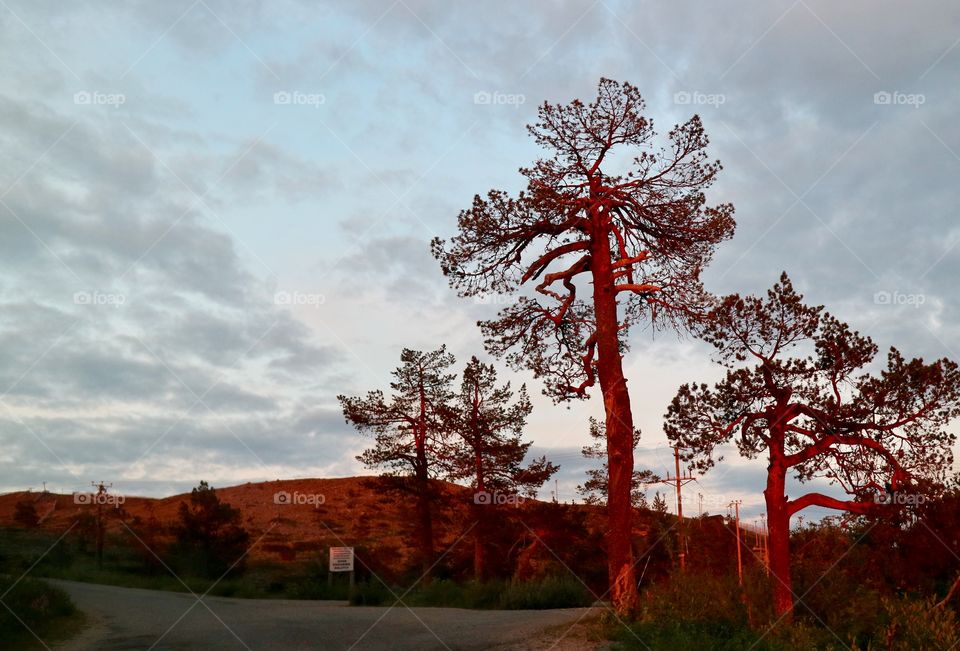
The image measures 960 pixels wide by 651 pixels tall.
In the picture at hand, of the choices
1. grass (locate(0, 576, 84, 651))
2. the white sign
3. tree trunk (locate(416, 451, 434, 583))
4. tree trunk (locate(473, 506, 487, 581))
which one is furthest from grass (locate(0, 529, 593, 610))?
grass (locate(0, 576, 84, 651))

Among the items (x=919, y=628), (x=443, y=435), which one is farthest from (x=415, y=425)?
(x=919, y=628)

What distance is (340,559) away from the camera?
102 ft

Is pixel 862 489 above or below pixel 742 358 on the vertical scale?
below

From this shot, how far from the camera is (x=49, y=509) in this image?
79250 mm

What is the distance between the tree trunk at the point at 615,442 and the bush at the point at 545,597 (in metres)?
8.73

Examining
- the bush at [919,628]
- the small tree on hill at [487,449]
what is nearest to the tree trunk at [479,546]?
the small tree on hill at [487,449]

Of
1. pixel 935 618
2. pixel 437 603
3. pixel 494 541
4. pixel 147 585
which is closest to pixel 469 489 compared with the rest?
pixel 494 541

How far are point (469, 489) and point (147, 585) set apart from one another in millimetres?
14672

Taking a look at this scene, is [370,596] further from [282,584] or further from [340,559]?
[282,584]

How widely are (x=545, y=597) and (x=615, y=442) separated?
10031 mm

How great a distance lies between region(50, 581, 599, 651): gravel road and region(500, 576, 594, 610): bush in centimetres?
416

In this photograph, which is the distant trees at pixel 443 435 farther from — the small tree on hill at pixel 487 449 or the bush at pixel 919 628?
the bush at pixel 919 628

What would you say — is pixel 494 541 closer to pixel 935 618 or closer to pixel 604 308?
pixel 604 308

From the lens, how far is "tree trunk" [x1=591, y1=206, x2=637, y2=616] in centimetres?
1605
